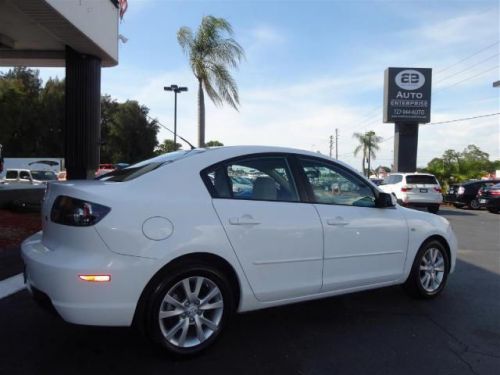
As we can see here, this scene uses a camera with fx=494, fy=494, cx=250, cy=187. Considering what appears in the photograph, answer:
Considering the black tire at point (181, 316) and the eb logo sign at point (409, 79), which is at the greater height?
the eb logo sign at point (409, 79)

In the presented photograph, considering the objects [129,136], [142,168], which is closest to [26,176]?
[142,168]

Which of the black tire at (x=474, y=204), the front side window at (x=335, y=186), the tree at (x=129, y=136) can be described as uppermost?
the tree at (x=129, y=136)

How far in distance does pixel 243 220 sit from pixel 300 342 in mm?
1126

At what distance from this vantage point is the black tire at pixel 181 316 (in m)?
3.53

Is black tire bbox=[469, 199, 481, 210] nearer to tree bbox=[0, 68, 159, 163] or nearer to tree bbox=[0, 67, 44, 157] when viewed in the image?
tree bbox=[0, 68, 159, 163]

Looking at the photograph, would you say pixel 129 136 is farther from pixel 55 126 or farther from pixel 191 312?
pixel 191 312

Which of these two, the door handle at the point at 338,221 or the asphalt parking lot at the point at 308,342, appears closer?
the asphalt parking lot at the point at 308,342

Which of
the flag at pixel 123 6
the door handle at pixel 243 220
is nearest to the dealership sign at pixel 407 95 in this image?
the flag at pixel 123 6

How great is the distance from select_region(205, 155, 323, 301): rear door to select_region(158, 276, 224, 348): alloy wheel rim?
347mm

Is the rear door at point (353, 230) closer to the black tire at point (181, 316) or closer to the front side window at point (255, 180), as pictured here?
the front side window at point (255, 180)

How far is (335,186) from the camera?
4.64 metres

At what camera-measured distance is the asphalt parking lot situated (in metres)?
3.56

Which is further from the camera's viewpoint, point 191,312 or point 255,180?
point 255,180

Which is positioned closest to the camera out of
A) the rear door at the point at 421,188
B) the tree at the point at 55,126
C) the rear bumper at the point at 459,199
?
the rear door at the point at 421,188
